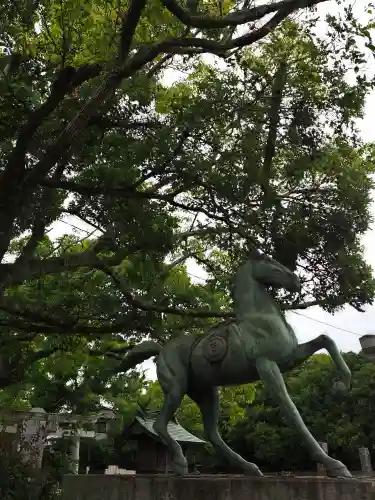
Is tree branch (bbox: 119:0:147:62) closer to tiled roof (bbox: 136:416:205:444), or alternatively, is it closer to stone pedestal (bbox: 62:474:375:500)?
stone pedestal (bbox: 62:474:375:500)

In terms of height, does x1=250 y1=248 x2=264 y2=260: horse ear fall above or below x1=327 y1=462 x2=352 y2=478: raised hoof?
above

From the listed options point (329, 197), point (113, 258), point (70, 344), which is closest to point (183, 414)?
point (70, 344)

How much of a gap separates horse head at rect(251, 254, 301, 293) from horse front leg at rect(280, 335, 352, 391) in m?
0.63

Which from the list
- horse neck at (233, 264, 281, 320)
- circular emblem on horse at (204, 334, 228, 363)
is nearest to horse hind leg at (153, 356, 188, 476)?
circular emblem on horse at (204, 334, 228, 363)

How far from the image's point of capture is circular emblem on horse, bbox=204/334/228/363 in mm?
5508

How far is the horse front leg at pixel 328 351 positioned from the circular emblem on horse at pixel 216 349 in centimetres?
64

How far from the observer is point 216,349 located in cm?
554

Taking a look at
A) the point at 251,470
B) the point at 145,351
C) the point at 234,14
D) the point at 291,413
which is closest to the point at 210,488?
the point at 251,470

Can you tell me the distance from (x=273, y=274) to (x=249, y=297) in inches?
14.4

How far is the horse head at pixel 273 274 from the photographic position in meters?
5.54

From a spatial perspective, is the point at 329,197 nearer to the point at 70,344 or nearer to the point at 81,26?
the point at 81,26

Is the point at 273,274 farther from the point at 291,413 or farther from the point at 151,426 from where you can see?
the point at 151,426

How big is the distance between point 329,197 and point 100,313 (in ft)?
16.0

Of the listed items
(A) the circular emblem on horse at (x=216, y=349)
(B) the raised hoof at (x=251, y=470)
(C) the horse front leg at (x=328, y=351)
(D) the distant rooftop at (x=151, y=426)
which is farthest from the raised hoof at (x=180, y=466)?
(D) the distant rooftop at (x=151, y=426)
